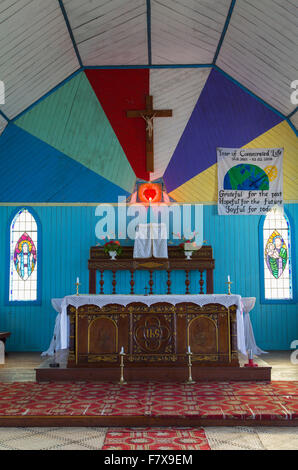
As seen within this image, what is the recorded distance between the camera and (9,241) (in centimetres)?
1066

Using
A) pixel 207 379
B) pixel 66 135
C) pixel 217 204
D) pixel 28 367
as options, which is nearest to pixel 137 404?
pixel 207 379

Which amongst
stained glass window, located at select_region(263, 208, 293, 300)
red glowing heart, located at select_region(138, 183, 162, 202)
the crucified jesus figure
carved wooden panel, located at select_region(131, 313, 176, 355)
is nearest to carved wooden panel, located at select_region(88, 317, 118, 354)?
carved wooden panel, located at select_region(131, 313, 176, 355)

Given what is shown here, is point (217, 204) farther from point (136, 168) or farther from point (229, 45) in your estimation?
point (229, 45)

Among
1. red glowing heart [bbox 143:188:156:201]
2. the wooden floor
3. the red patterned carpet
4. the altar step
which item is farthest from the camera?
red glowing heart [bbox 143:188:156:201]

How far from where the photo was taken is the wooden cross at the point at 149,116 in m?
10.4

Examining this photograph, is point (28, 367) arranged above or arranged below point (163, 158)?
below

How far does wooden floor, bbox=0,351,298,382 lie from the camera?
7580mm

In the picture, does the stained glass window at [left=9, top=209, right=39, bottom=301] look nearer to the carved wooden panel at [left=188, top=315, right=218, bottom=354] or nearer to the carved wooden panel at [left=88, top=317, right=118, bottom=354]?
the carved wooden panel at [left=88, top=317, right=118, bottom=354]

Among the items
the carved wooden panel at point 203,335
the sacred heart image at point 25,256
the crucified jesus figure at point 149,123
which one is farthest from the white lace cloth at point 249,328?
the sacred heart image at point 25,256

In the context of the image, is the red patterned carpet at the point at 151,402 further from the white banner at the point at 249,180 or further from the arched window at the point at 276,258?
the white banner at the point at 249,180

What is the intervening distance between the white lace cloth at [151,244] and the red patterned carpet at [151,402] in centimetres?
359

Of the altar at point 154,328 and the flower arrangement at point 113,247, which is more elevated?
the flower arrangement at point 113,247

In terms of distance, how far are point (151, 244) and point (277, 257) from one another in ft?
9.22
